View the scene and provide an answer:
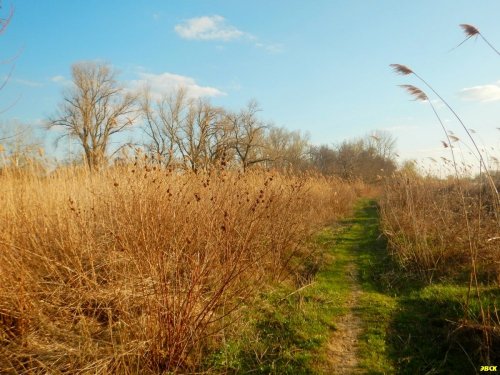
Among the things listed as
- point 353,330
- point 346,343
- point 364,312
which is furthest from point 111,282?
point 364,312

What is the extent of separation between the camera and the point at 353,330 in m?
4.21

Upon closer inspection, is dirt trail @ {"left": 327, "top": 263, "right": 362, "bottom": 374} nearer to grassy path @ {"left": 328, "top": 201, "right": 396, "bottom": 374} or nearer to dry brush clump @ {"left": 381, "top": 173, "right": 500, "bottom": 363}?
grassy path @ {"left": 328, "top": 201, "right": 396, "bottom": 374}

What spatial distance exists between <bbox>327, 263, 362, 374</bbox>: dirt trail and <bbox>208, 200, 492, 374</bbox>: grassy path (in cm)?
1

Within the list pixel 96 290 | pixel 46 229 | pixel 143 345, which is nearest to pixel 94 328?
pixel 96 290

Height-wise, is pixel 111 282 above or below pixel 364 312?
above

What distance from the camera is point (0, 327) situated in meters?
3.23

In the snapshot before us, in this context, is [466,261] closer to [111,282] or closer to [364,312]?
[364,312]

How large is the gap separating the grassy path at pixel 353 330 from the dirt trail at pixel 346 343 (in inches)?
0.4

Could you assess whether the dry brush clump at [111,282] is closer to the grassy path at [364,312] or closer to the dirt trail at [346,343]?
the dirt trail at [346,343]

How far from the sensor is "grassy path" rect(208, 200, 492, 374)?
11.2 feet

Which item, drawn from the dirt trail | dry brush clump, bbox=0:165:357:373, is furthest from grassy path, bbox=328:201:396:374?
dry brush clump, bbox=0:165:357:373

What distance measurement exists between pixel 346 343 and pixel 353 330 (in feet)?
1.14

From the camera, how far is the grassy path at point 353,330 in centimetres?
341

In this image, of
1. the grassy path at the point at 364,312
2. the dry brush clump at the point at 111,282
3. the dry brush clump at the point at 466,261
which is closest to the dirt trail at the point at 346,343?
the grassy path at the point at 364,312
